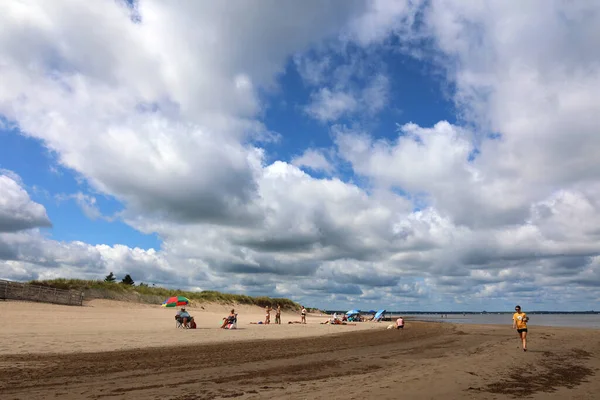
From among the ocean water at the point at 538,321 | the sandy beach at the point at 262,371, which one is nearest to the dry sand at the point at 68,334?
the sandy beach at the point at 262,371

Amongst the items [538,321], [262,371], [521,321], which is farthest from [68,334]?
[538,321]

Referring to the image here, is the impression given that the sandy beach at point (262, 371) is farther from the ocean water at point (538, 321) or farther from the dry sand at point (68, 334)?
the ocean water at point (538, 321)

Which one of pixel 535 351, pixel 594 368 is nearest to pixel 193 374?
pixel 594 368

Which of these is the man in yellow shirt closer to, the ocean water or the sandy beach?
the sandy beach

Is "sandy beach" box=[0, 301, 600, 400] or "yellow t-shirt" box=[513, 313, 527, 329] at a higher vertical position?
"yellow t-shirt" box=[513, 313, 527, 329]

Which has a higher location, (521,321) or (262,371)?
(521,321)

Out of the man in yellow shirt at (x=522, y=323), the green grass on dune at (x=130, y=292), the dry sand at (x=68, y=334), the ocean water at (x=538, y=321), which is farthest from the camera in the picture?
the ocean water at (x=538, y=321)

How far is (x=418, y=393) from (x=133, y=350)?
12.8 m

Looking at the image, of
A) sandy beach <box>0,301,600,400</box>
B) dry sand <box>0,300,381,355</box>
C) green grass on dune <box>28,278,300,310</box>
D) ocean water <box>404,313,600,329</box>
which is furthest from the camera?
ocean water <box>404,313,600,329</box>

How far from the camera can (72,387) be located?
9.68 metres

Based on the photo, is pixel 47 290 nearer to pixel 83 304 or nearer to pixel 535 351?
pixel 83 304

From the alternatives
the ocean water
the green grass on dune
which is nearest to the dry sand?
the green grass on dune

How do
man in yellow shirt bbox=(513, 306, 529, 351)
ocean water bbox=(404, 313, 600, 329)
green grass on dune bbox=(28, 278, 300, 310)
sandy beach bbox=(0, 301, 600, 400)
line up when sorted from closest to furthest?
sandy beach bbox=(0, 301, 600, 400) → man in yellow shirt bbox=(513, 306, 529, 351) → green grass on dune bbox=(28, 278, 300, 310) → ocean water bbox=(404, 313, 600, 329)

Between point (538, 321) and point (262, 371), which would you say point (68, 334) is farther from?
point (538, 321)
